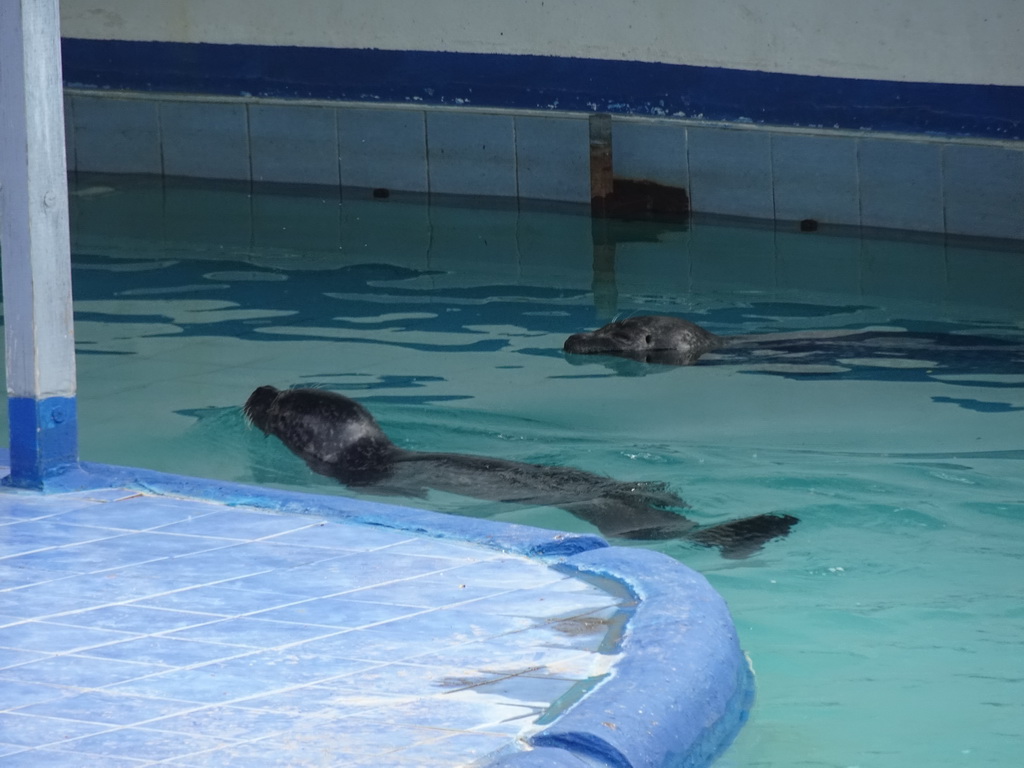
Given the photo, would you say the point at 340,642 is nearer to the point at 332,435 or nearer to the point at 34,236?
the point at 34,236

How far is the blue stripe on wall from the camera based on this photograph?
38.0 ft

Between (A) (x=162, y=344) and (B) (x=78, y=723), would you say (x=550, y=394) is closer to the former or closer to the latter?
(A) (x=162, y=344)

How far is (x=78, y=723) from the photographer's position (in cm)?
315

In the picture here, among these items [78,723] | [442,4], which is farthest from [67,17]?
[78,723]

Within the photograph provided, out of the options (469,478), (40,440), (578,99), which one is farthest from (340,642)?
(578,99)

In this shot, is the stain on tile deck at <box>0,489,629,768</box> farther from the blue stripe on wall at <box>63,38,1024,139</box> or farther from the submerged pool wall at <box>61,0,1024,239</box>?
the blue stripe on wall at <box>63,38,1024,139</box>

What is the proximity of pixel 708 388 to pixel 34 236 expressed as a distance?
391 centimetres

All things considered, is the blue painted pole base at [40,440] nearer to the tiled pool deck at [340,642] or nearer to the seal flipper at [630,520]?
the tiled pool deck at [340,642]

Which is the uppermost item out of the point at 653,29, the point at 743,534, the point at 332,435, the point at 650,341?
the point at 653,29

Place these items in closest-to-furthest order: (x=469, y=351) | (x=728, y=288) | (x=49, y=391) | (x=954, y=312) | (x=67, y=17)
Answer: (x=49, y=391)
(x=469, y=351)
(x=954, y=312)
(x=728, y=288)
(x=67, y=17)

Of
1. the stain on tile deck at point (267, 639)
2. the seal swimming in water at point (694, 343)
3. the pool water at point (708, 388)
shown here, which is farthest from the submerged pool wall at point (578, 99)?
the stain on tile deck at point (267, 639)

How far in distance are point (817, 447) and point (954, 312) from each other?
312 centimetres

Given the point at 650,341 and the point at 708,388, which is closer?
the point at 708,388

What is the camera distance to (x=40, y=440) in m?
4.82
